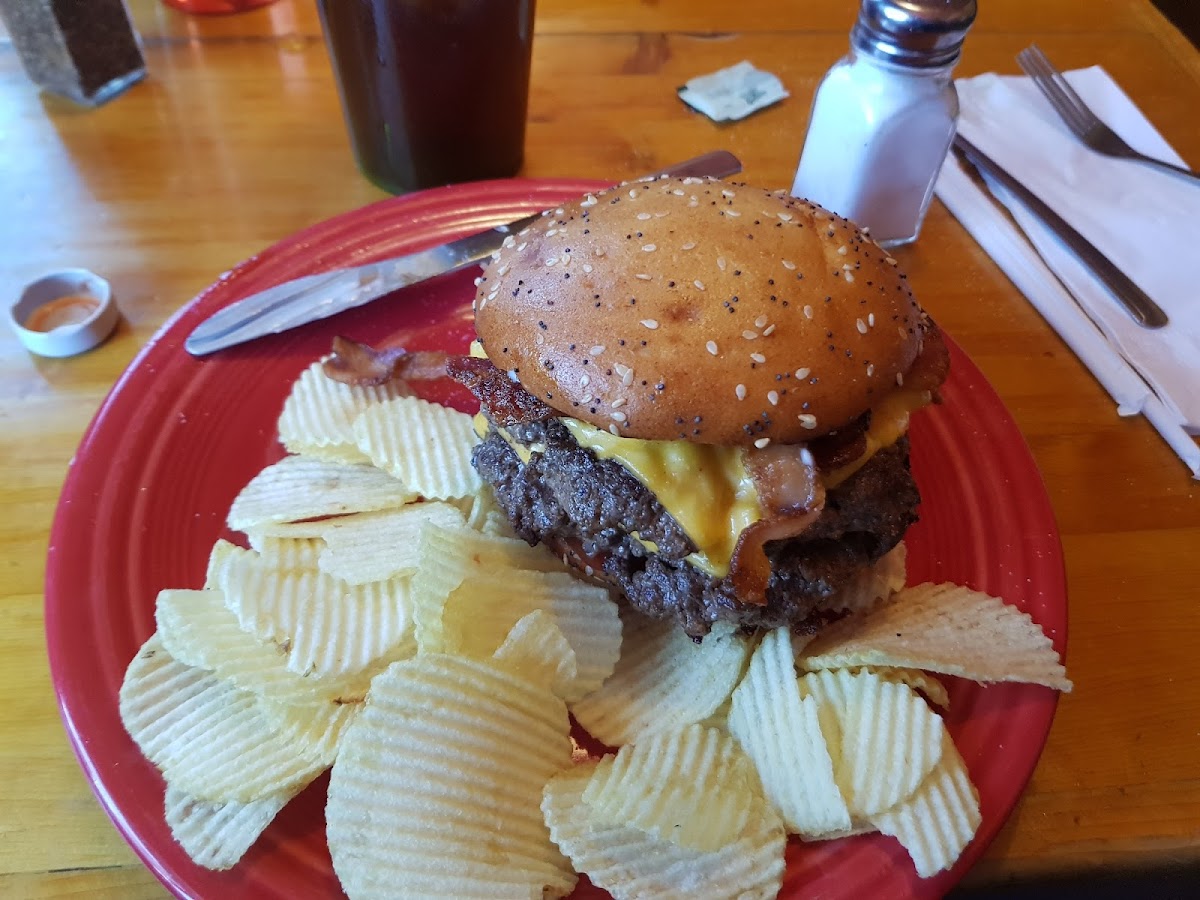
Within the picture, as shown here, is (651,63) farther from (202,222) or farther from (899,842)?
(899,842)

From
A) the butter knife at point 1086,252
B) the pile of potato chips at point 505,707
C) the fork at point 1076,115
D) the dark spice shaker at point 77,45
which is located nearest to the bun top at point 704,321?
the pile of potato chips at point 505,707

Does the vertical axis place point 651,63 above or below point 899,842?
above

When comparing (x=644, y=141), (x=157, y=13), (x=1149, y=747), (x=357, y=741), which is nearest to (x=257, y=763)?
(x=357, y=741)

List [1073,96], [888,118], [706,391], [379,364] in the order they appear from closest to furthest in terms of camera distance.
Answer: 1. [706,391]
2. [379,364]
3. [888,118]
4. [1073,96]

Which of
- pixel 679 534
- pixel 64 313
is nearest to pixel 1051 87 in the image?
pixel 679 534

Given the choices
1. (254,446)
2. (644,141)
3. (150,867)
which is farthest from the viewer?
(644,141)

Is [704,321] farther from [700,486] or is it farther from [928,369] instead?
[928,369]
